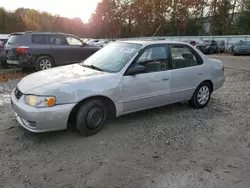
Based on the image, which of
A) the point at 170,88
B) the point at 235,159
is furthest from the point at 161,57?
the point at 235,159

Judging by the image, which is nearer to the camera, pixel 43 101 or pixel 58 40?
pixel 43 101

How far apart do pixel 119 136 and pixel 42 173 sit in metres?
1.39

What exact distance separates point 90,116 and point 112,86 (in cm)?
59

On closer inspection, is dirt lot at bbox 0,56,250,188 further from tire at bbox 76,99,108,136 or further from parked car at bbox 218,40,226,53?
parked car at bbox 218,40,226,53

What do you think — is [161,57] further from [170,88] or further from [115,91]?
[115,91]

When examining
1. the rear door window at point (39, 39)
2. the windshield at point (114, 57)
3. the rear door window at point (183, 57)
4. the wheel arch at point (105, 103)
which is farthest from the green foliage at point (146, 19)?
the wheel arch at point (105, 103)

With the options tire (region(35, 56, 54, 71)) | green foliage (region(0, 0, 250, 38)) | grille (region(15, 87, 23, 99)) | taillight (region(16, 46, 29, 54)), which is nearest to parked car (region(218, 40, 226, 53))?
green foliage (region(0, 0, 250, 38))

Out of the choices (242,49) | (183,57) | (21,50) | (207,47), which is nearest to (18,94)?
(183,57)

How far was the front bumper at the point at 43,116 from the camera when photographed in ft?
11.0

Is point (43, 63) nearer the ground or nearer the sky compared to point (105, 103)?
nearer the sky

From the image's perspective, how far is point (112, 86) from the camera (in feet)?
12.7

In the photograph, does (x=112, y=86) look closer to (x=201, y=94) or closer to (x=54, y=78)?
(x=54, y=78)

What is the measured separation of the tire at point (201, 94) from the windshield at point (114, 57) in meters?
1.77

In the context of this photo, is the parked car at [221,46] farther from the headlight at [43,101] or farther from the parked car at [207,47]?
the headlight at [43,101]
